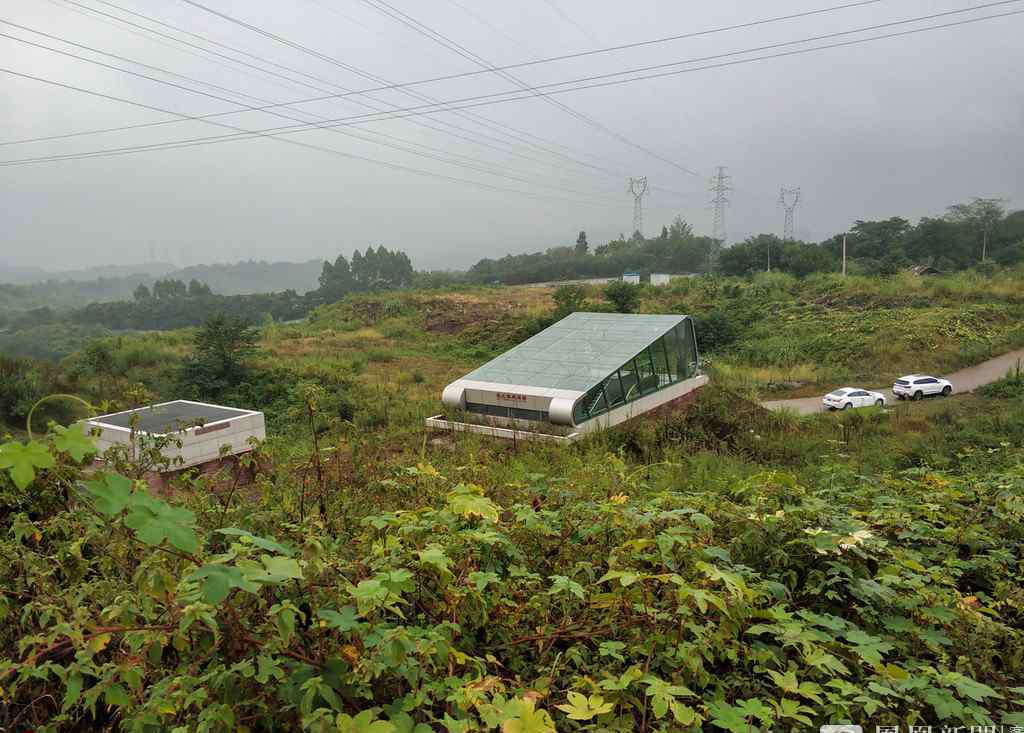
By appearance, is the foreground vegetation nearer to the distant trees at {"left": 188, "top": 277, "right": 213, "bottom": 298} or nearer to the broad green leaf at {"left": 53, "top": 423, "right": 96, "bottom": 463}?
the broad green leaf at {"left": 53, "top": 423, "right": 96, "bottom": 463}

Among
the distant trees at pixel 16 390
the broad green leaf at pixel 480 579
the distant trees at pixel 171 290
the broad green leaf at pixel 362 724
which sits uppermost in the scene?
the distant trees at pixel 171 290

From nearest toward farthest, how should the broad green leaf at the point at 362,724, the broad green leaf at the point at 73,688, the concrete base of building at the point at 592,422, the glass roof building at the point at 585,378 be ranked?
the broad green leaf at the point at 362,724
the broad green leaf at the point at 73,688
the concrete base of building at the point at 592,422
the glass roof building at the point at 585,378

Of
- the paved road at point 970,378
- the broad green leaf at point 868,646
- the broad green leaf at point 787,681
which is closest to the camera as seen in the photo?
the broad green leaf at point 787,681

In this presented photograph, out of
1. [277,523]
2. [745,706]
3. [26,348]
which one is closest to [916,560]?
[745,706]

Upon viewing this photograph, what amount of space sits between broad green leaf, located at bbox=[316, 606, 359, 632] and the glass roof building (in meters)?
10.6

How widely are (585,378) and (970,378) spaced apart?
58.7 ft

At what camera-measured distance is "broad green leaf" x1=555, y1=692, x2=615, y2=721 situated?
169 centimetres

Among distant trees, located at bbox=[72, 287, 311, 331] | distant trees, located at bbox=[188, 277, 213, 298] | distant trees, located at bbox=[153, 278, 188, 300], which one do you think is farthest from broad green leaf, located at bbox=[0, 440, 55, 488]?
distant trees, located at bbox=[188, 277, 213, 298]

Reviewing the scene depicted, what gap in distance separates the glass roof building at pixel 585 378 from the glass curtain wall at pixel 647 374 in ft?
0.07

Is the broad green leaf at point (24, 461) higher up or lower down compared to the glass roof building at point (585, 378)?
higher up

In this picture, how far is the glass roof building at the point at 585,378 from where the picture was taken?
12.8 m

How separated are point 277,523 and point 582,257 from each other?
72754 mm

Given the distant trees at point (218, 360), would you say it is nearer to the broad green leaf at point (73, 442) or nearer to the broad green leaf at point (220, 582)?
the broad green leaf at point (73, 442)

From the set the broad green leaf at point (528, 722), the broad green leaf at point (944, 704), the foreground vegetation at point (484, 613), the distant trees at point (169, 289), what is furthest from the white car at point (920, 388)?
the distant trees at point (169, 289)
